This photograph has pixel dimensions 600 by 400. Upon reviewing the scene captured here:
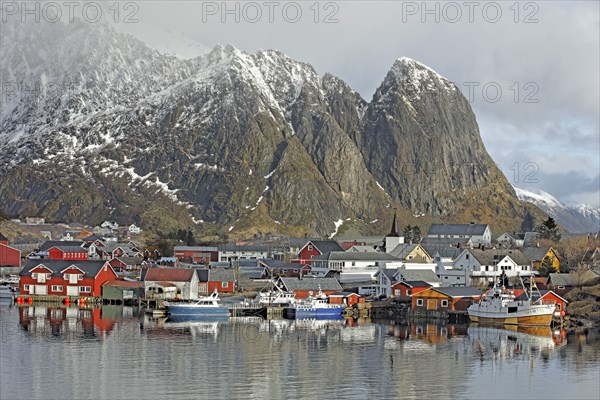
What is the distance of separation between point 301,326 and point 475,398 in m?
36.2

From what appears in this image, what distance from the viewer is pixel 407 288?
104312 mm

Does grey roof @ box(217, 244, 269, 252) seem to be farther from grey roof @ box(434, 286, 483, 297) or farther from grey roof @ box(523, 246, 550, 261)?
grey roof @ box(434, 286, 483, 297)

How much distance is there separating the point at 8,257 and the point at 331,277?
50.3 metres

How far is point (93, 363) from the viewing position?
61.8 m

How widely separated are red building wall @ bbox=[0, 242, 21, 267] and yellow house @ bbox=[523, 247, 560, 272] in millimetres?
73060

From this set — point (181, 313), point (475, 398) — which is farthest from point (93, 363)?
point (181, 313)

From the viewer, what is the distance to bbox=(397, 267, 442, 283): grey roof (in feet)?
351

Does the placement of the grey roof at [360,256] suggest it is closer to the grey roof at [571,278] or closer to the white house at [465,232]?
the grey roof at [571,278]

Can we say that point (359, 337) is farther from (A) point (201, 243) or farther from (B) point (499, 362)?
(A) point (201, 243)

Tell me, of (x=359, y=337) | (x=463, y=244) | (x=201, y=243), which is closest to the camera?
(x=359, y=337)

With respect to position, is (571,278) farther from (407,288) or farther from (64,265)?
(64,265)

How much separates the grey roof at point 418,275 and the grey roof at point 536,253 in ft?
68.5

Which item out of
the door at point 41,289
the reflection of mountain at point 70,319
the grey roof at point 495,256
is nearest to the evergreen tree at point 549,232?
the grey roof at point 495,256

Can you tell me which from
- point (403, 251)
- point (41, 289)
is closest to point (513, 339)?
point (403, 251)
